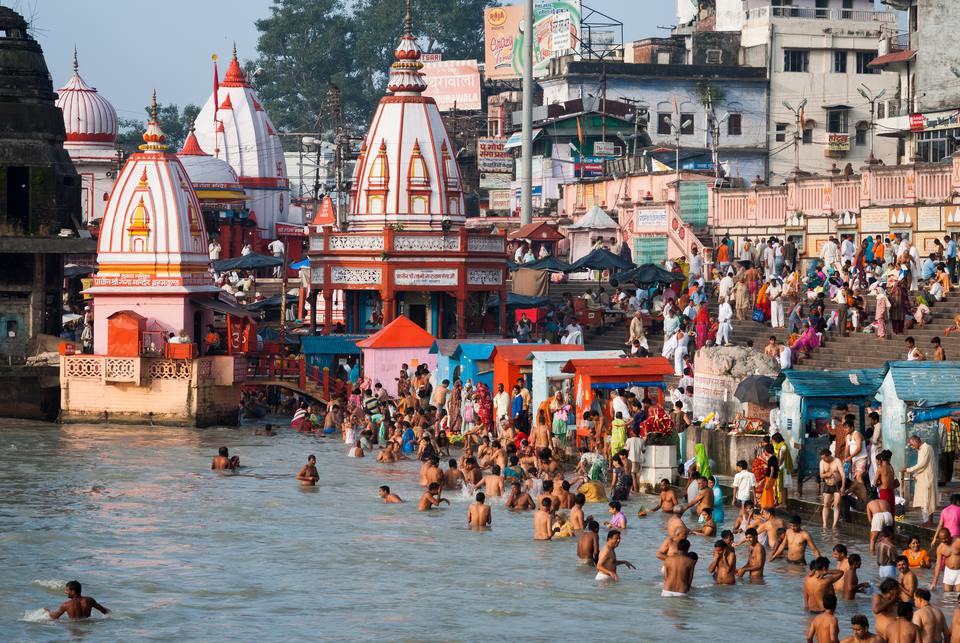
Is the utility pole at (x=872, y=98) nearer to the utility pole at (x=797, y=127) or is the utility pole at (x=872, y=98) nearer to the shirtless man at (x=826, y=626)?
the utility pole at (x=797, y=127)

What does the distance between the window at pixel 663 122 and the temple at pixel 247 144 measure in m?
14.4

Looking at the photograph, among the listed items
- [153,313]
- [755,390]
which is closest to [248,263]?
[153,313]

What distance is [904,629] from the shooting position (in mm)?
16078

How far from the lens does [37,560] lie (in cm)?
2373

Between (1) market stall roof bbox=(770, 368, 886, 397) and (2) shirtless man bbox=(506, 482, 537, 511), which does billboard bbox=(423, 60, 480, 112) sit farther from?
(1) market stall roof bbox=(770, 368, 886, 397)

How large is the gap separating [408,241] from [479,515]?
17.2 meters

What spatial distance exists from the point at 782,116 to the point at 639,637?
145ft

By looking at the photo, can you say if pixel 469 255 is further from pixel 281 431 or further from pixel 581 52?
pixel 581 52

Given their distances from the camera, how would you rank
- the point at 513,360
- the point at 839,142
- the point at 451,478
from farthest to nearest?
1. the point at 839,142
2. the point at 513,360
3. the point at 451,478

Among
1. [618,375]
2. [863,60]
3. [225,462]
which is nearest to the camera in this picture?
[618,375]

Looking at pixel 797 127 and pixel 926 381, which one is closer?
pixel 926 381

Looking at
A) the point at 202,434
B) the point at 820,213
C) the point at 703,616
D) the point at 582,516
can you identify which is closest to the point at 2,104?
the point at 202,434

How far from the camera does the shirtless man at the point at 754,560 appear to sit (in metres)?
20.6

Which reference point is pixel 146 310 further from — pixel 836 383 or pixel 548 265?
pixel 836 383
